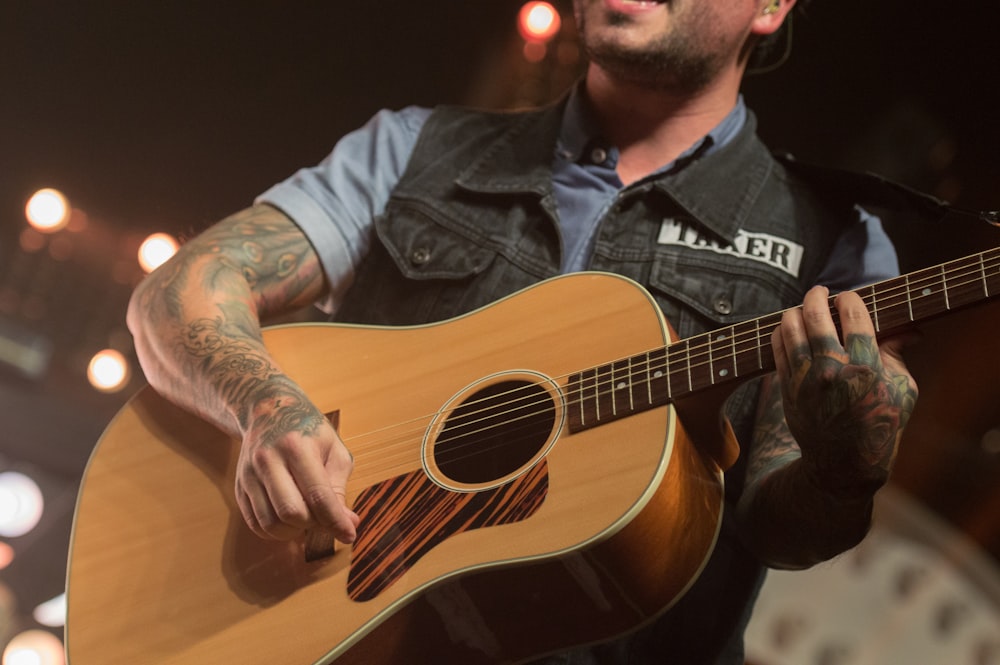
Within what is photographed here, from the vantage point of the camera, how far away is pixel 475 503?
100cm

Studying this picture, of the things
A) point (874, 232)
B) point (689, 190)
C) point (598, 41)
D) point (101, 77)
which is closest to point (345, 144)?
point (598, 41)

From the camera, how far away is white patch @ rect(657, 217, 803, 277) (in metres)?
1.28

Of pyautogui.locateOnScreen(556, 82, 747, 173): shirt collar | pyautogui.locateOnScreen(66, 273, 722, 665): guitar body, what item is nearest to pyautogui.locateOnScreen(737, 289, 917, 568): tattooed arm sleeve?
pyautogui.locateOnScreen(66, 273, 722, 665): guitar body

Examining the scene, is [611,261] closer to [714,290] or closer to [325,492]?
[714,290]

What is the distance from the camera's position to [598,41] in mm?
1402

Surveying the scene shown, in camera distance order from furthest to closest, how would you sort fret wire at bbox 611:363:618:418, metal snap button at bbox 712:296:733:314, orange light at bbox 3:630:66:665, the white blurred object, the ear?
orange light at bbox 3:630:66:665, the white blurred object, the ear, metal snap button at bbox 712:296:733:314, fret wire at bbox 611:363:618:418

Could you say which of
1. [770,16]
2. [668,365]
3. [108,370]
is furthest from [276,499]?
[108,370]

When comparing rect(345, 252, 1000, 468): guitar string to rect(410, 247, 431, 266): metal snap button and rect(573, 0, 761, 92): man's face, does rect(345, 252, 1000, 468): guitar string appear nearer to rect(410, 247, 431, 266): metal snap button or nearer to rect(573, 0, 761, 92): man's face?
rect(410, 247, 431, 266): metal snap button

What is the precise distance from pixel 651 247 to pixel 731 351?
0.34 meters

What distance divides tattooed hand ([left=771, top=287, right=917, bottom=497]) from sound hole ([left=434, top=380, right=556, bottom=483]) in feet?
0.89

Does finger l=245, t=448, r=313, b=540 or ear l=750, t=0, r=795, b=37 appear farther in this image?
ear l=750, t=0, r=795, b=37

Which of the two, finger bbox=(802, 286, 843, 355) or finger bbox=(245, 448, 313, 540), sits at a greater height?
finger bbox=(802, 286, 843, 355)

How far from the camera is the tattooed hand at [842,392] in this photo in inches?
35.5

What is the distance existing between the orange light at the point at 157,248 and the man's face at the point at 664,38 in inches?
40.1
